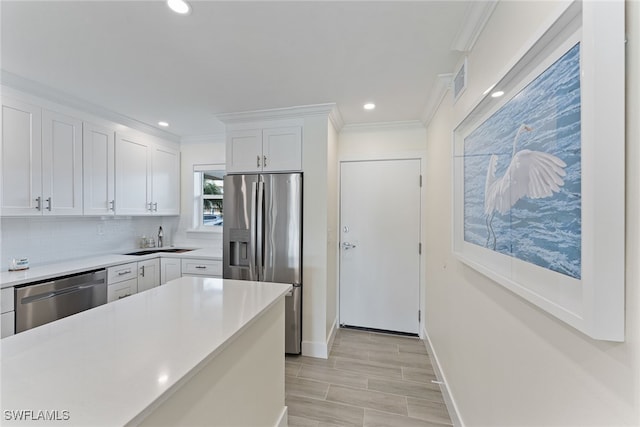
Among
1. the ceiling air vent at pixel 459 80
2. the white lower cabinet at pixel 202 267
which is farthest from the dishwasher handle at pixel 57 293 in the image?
the ceiling air vent at pixel 459 80

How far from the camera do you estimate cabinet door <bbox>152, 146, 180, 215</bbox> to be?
342 cm

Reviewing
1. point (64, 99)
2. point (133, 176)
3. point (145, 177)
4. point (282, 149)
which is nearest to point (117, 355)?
point (282, 149)

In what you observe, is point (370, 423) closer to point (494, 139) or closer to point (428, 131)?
point (494, 139)

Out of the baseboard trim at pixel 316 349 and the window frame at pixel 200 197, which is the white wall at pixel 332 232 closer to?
the baseboard trim at pixel 316 349

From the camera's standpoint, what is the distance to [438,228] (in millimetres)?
2371

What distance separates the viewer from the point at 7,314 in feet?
6.09

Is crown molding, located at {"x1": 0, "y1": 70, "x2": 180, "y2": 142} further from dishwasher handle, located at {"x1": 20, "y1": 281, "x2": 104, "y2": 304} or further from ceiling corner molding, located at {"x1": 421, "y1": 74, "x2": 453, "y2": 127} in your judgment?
ceiling corner molding, located at {"x1": 421, "y1": 74, "x2": 453, "y2": 127}

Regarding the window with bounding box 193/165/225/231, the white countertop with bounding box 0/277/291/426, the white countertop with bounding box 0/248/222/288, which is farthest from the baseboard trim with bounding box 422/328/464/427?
the window with bounding box 193/165/225/231

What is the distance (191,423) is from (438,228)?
2.24m

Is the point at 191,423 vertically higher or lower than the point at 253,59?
lower

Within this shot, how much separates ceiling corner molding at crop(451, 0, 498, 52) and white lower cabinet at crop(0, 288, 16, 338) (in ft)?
11.6

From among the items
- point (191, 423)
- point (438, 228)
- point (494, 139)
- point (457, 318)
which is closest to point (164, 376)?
point (191, 423)

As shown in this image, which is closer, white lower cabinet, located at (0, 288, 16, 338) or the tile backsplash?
white lower cabinet, located at (0, 288, 16, 338)

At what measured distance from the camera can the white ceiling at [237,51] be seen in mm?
1363
